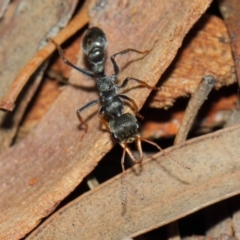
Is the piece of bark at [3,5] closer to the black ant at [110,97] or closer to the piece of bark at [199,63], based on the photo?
the black ant at [110,97]

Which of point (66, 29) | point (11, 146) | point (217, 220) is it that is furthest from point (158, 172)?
point (66, 29)

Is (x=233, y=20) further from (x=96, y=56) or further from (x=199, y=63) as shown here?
(x=96, y=56)

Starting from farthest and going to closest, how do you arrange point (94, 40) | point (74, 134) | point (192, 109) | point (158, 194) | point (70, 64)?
1. point (70, 64)
2. point (94, 40)
3. point (74, 134)
4. point (192, 109)
5. point (158, 194)

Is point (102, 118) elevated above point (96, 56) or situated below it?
below

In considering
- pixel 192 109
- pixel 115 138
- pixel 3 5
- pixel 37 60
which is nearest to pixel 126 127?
pixel 115 138

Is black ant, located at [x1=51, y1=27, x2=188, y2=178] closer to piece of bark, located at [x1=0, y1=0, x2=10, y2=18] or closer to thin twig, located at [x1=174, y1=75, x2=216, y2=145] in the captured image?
thin twig, located at [x1=174, y1=75, x2=216, y2=145]

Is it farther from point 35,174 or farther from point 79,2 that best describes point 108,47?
point 35,174
